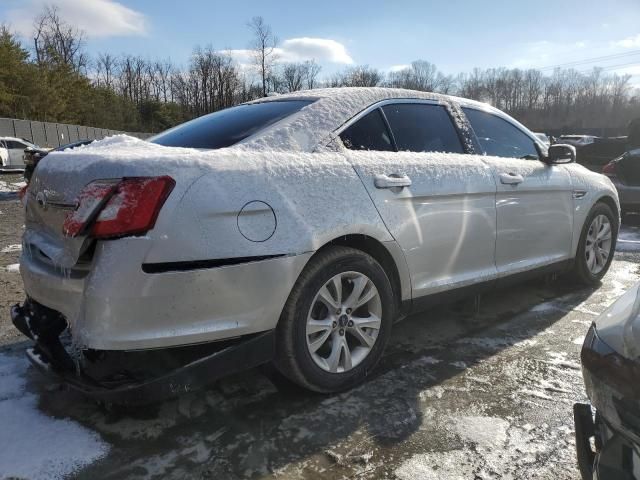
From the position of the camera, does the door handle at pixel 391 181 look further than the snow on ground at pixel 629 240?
No

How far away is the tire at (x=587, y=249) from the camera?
4.47 meters

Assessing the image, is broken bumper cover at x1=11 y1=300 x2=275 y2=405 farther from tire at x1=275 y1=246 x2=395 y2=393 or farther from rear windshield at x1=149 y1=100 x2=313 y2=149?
rear windshield at x1=149 y1=100 x2=313 y2=149

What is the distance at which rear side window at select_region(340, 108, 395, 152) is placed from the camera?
277 cm

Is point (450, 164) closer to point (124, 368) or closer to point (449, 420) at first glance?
point (449, 420)

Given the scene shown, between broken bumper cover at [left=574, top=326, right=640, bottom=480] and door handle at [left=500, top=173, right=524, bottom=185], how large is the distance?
2.03m

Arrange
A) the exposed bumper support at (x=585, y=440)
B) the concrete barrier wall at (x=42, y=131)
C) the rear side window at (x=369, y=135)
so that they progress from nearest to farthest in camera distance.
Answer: the exposed bumper support at (x=585, y=440) < the rear side window at (x=369, y=135) < the concrete barrier wall at (x=42, y=131)

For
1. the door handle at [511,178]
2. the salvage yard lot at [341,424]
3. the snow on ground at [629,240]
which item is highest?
the door handle at [511,178]

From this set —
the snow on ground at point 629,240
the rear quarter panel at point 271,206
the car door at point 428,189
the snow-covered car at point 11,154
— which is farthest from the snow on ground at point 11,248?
the snow-covered car at point 11,154

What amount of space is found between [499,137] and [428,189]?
1240 mm

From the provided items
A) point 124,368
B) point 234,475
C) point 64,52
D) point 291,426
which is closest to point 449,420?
point 291,426

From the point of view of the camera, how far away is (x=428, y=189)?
9.78ft

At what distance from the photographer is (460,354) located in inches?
126

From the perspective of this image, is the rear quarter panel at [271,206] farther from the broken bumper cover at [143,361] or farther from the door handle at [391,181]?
the broken bumper cover at [143,361]

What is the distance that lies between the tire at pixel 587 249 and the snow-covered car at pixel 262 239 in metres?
1.30
